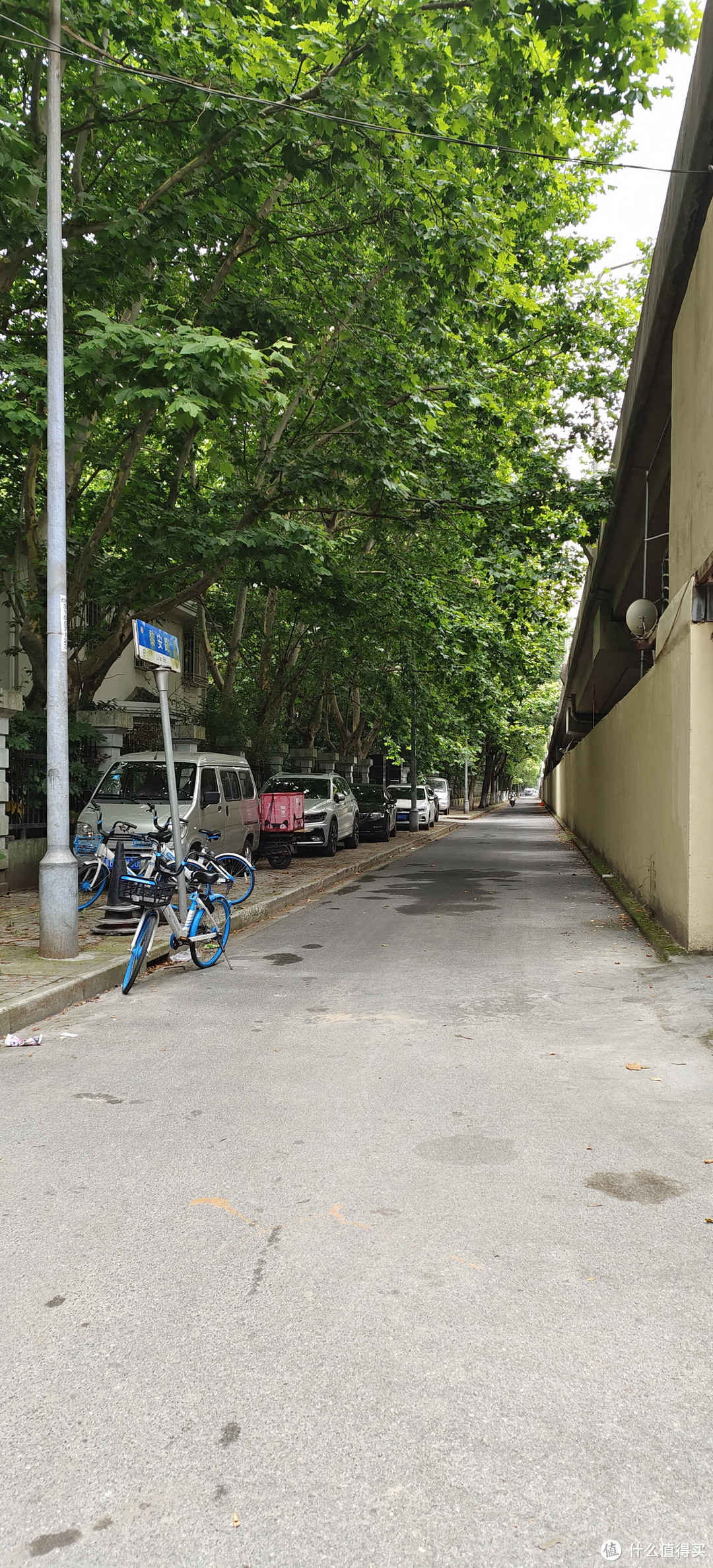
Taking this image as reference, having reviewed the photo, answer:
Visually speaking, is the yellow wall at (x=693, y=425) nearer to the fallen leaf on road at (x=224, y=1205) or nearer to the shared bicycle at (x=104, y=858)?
the shared bicycle at (x=104, y=858)

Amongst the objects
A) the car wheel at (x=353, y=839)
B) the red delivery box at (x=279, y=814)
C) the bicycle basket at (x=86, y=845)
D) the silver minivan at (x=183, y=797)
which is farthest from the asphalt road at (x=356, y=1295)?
the car wheel at (x=353, y=839)

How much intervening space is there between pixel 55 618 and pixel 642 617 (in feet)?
23.1

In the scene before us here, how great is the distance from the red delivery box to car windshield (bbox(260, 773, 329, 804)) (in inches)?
113

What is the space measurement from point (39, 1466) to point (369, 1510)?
2.65 ft

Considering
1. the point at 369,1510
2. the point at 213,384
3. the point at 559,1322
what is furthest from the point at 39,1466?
the point at 213,384

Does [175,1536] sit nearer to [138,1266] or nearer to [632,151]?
[138,1266]

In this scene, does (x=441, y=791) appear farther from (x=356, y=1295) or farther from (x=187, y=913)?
(x=356, y=1295)

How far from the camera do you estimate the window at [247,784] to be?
17188 millimetres

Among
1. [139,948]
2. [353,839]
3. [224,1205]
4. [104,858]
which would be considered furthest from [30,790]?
[353,839]

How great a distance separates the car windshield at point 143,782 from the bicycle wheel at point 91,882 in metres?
1.83

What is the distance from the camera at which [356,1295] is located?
130 inches

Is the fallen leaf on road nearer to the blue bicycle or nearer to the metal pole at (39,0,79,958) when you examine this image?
the blue bicycle

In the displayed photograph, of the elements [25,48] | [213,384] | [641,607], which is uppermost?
[25,48]

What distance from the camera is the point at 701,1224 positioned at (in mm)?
3848
